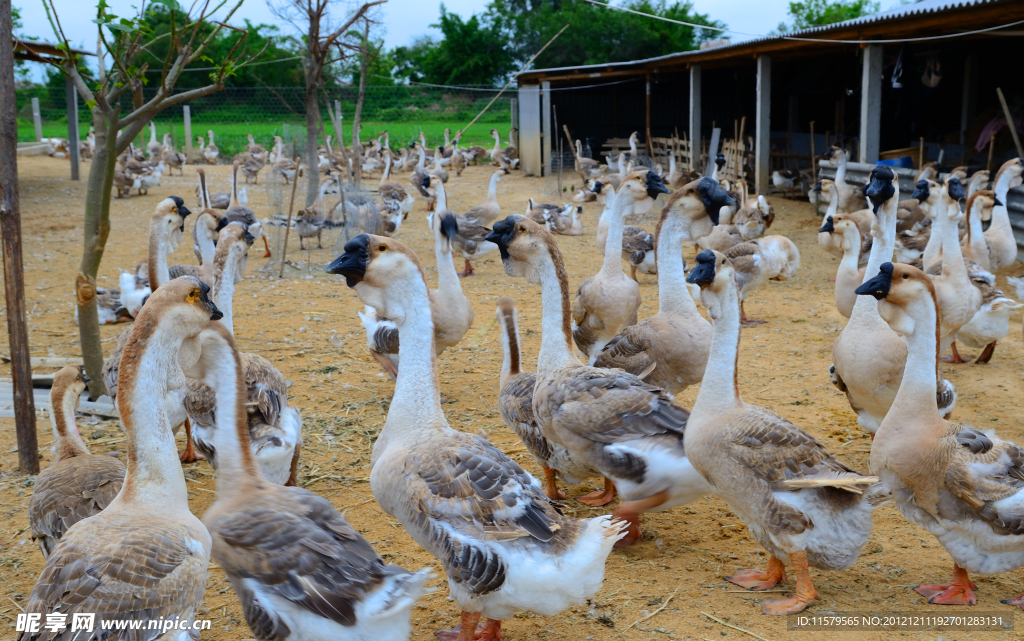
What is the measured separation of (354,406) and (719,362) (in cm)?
365

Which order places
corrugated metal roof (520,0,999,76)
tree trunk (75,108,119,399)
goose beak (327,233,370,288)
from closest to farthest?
1. goose beak (327,233,370,288)
2. tree trunk (75,108,119,399)
3. corrugated metal roof (520,0,999,76)

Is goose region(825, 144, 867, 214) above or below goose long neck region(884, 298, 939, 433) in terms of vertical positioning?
above

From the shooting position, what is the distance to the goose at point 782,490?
3.61m

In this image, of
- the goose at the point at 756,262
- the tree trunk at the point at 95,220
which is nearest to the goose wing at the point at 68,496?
the tree trunk at the point at 95,220

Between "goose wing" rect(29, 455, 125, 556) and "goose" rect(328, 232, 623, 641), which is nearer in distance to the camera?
"goose" rect(328, 232, 623, 641)

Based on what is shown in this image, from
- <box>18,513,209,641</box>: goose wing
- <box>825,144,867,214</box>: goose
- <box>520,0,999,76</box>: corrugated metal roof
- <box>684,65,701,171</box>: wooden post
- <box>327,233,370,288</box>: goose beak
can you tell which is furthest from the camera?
<box>684,65,701,171</box>: wooden post

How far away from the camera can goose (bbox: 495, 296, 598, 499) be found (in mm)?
4703

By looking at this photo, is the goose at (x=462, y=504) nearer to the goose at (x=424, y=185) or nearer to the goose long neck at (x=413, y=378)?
the goose long neck at (x=413, y=378)

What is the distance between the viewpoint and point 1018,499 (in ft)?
11.6

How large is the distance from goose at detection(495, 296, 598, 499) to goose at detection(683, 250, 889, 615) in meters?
0.88

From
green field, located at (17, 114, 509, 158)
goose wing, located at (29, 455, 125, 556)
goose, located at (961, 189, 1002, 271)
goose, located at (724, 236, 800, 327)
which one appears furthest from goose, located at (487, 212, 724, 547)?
green field, located at (17, 114, 509, 158)

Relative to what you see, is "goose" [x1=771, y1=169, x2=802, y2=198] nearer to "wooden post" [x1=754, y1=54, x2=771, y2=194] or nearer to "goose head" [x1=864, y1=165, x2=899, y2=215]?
"wooden post" [x1=754, y1=54, x2=771, y2=194]

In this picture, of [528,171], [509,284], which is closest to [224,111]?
[528,171]

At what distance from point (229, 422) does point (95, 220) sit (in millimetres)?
3507
